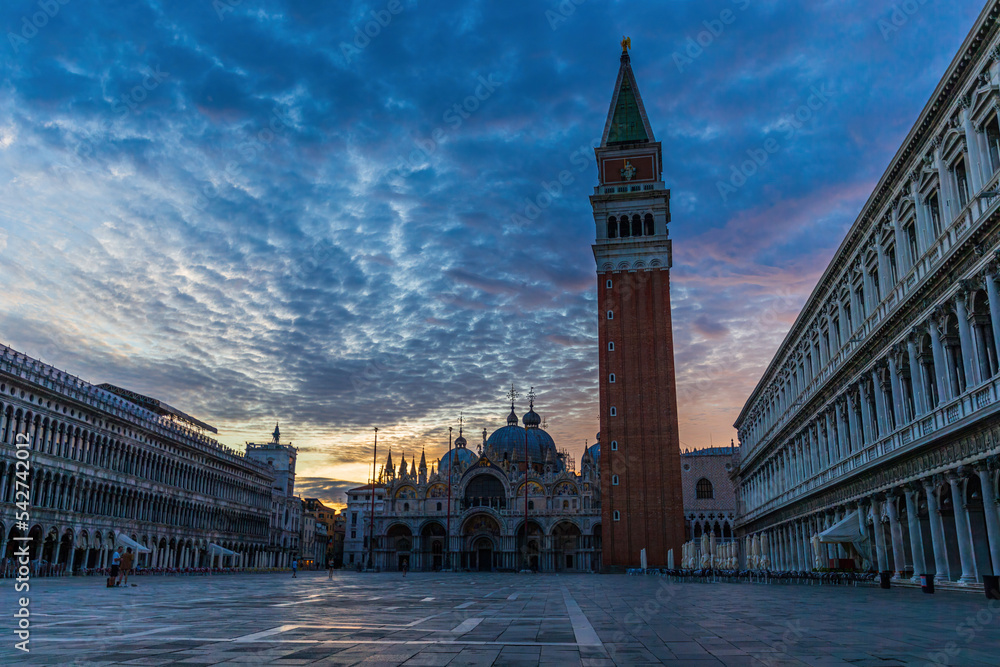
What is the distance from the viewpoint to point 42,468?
41.2 m

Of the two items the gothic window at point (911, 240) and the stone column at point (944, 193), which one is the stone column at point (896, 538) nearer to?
the gothic window at point (911, 240)

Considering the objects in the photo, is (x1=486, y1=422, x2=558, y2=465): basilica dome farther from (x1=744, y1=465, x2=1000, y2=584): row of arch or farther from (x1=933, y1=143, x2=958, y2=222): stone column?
(x1=933, y1=143, x2=958, y2=222): stone column

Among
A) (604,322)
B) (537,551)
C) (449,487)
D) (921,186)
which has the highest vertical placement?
(604,322)

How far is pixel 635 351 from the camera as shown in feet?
213

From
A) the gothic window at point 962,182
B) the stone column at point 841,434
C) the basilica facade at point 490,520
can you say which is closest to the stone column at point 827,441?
the stone column at point 841,434

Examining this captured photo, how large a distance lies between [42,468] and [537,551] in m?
56.4

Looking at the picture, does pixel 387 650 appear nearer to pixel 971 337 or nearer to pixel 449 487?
pixel 971 337

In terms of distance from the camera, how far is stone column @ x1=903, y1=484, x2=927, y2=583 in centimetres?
2289

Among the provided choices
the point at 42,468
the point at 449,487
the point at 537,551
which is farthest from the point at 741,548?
the point at 42,468

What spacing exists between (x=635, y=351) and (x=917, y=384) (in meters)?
42.2

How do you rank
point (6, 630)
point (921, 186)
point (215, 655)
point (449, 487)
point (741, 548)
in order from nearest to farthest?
1. point (215, 655)
2. point (6, 630)
3. point (921, 186)
4. point (741, 548)
5. point (449, 487)

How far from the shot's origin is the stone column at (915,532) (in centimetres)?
2289

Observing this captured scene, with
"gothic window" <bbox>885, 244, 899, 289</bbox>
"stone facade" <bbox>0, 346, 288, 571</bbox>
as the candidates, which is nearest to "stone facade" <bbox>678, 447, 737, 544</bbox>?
"stone facade" <bbox>0, 346, 288, 571</bbox>

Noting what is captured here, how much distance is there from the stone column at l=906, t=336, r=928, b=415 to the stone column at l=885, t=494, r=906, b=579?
157 inches
